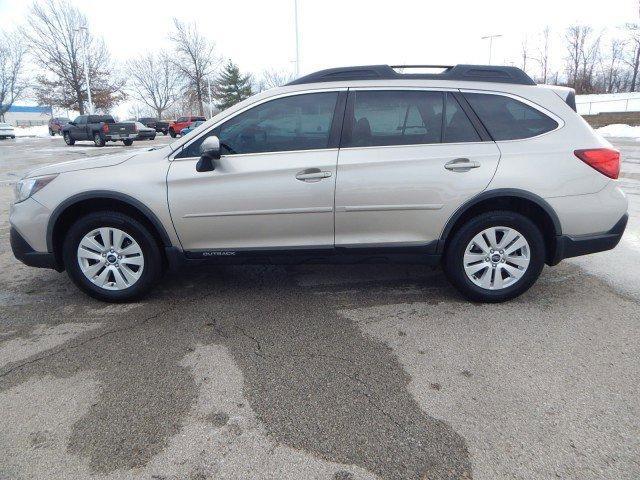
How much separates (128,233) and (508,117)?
3252 millimetres

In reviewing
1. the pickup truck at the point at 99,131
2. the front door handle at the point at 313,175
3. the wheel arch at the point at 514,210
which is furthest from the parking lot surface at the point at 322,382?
the pickup truck at the point at 99,131

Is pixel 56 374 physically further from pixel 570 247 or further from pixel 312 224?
pixel 570 247

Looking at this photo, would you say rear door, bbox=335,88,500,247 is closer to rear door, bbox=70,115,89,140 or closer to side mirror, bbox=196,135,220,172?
side mirror, bbox=196,135,220,172

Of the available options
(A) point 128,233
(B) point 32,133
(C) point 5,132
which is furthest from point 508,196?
(B) point 32,133

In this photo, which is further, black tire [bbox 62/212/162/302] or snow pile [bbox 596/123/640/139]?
snow pile [bbox 596/123/640/139]

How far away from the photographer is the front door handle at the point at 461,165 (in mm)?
3479

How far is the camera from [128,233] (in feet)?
12.0

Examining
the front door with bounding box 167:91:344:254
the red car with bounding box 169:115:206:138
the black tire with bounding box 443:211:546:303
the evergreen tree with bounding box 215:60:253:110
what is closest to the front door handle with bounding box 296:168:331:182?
the front door with bounding box 167:91:344:254

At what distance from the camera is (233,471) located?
2.00m

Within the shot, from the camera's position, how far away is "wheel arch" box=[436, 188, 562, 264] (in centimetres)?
350

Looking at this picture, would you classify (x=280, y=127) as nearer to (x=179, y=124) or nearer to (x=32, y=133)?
(x=179, y=124)

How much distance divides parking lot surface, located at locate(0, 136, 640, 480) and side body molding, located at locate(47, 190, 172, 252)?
0.65m

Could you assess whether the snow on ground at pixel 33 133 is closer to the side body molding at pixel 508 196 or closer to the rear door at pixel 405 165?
the rear door at pixel 405 165

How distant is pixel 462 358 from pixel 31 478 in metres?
2.43
